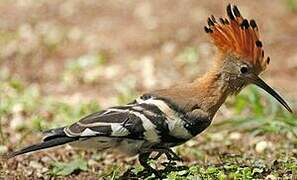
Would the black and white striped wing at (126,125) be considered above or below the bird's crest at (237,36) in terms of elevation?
below

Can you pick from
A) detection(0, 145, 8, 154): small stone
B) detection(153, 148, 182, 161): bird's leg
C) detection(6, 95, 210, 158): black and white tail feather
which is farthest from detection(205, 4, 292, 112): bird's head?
detection(0, 145, 8, 154): small stone

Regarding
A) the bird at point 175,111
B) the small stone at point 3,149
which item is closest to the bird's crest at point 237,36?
the bird at point 175,111

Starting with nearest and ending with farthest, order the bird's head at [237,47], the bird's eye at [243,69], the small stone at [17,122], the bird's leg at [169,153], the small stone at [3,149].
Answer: the bird's leg at [169,153] < the bird's head at [237,47] < the bird's eye at [243,69] < the small stone at [3,149] < the small stone at [17,122]

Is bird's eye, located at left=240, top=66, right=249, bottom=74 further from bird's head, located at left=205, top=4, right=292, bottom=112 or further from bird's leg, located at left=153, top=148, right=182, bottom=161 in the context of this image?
bird's leg, located at left=153, top=148, right=182, bottom=161

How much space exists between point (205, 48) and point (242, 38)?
3.87 m

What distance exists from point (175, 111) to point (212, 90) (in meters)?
0.30

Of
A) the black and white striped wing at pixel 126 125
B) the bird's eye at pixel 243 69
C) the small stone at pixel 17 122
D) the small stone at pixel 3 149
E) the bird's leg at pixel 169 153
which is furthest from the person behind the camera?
the small stone at pixel 17 122

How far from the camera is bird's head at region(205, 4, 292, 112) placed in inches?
173

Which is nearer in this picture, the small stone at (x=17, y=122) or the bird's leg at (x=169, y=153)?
the bird's leg at (x=169, y=153)

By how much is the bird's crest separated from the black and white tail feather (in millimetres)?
445

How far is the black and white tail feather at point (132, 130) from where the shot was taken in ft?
13.6

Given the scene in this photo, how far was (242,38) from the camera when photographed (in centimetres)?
440

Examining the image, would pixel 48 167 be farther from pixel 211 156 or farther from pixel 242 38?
pixel 242 38

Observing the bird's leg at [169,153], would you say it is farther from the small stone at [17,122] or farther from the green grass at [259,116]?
the small stone at [17,122]
